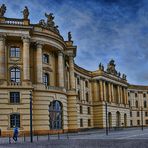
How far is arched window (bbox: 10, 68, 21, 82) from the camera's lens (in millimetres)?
60719

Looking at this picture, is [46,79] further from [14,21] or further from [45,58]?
[14,21]

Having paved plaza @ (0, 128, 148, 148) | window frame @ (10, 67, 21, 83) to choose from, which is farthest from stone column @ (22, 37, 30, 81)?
paved plaza @ (0, 128, 148, 148)

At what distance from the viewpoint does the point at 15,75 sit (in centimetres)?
6084

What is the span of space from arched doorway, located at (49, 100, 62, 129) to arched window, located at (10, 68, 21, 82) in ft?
24.1

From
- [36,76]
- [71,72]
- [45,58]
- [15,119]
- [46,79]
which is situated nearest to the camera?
[15,119]

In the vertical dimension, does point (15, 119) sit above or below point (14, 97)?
below

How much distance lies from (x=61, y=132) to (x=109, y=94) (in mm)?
47694

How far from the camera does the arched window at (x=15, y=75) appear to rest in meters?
60.7

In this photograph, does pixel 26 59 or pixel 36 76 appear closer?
pixel 26 59

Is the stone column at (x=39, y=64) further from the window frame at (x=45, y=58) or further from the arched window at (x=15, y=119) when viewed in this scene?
the arched window at (x=15, y=119)

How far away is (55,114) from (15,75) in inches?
391

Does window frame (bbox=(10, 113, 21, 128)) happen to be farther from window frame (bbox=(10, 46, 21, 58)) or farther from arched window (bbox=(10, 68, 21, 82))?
window frame (bbox=(10, 46, 21, 58))

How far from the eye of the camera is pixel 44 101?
6166 cm

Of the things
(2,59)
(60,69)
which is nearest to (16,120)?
(2,59)
